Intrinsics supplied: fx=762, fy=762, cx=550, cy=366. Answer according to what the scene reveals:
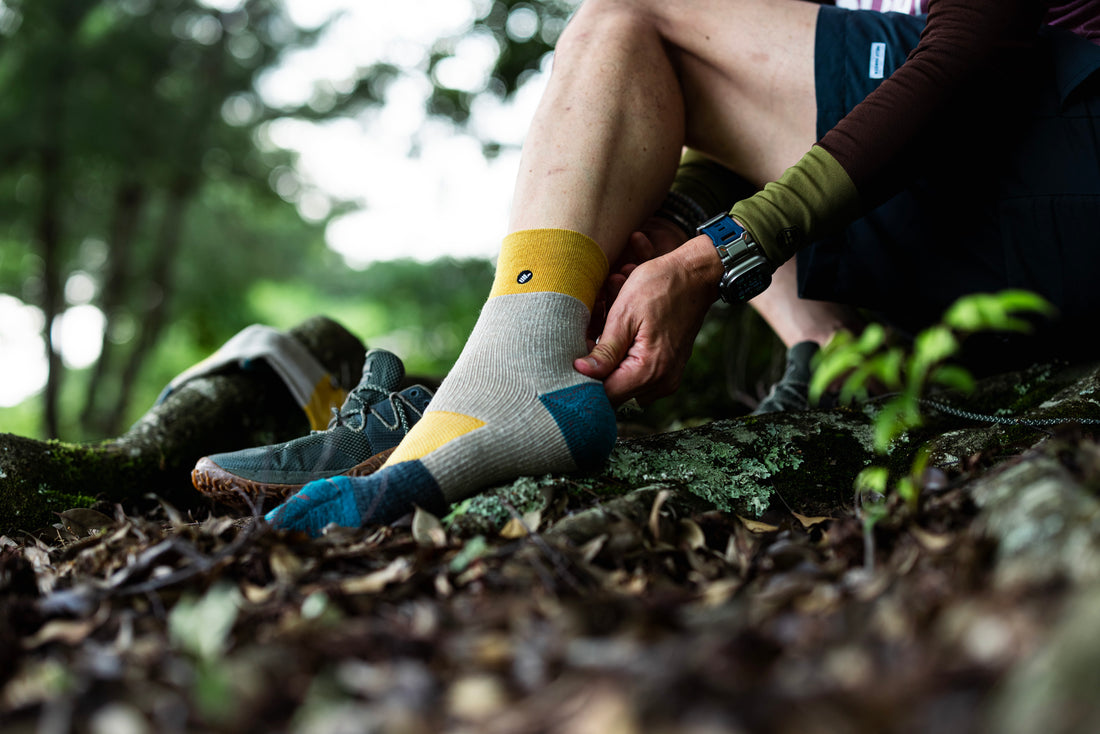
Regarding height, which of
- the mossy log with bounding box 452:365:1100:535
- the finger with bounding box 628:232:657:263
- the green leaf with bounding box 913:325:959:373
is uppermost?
the finger with bounding box 628:232:657:263

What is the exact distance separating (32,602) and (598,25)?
5.11ft

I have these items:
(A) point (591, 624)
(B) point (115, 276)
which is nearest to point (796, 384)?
(A) point (591, 624)

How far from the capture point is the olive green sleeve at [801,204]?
152 centimetres

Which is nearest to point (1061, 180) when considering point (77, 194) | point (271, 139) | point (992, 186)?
point (992, 186)

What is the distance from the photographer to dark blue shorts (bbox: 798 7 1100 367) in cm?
157

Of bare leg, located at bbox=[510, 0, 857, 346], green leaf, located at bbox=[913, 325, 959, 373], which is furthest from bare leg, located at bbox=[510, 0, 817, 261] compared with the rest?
green leaf, located at bbox=[913, 325, 959, 373]

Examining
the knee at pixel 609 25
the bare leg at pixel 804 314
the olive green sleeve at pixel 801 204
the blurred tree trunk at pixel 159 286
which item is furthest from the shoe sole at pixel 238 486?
the blurred tree trunk at pixel 159 286

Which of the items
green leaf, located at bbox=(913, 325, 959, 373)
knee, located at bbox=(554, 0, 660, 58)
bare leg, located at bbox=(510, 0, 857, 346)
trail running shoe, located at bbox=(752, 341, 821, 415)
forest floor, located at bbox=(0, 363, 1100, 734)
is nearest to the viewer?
forest floor, located at bbox=(0, 363, 1100, 734)

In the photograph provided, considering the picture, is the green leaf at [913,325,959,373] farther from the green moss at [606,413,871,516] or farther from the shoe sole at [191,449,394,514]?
the shoe sole at [191,449,394,514]

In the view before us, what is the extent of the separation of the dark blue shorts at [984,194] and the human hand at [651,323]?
478 mm

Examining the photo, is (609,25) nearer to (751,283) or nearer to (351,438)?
(751,283)

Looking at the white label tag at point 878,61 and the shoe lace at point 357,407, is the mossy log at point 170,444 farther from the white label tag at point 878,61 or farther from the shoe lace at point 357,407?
the white label tag at point 878,61

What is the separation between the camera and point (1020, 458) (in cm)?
109

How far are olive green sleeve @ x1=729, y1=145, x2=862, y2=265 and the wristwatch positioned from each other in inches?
0.6
